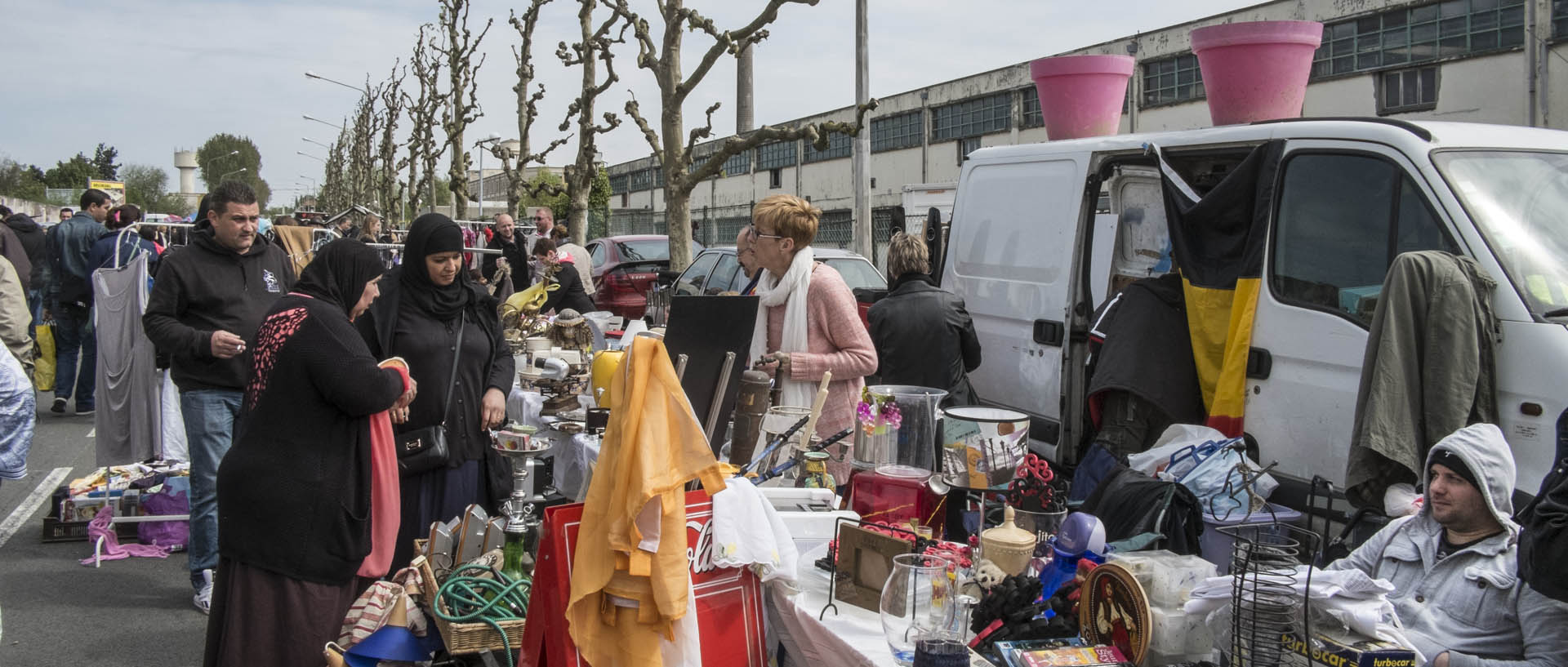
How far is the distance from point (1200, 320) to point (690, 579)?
3255mm

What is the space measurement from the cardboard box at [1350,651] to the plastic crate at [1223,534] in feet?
4.84

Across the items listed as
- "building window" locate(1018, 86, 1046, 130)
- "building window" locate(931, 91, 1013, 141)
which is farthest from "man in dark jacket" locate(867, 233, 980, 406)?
"building window" locate(931, 91, 1013, 141)

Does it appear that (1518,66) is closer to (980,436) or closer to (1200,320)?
(1200,320)

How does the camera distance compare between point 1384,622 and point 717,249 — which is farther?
point 717,249

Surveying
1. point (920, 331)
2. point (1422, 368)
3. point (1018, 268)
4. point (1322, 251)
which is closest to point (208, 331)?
point (920, 331)

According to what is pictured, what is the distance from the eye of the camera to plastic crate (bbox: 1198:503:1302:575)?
13.0ft

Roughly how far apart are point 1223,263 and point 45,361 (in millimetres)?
11111

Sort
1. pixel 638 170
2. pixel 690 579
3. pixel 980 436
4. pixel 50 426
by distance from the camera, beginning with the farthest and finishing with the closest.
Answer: pixel 638 170
pixel 50 426
pixel 980 436
pixel 690 579

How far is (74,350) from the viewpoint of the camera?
10.9 meters

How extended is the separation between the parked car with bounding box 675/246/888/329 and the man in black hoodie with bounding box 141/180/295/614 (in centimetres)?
551

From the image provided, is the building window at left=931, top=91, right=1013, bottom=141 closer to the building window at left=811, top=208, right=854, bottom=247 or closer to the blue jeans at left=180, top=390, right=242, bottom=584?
the building window at left=811, top=208, right=854, bottom=247

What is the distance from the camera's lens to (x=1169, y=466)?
4602mm

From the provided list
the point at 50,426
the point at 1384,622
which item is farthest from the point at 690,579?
the point at 50,426

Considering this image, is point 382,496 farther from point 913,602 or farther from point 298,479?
point 913,602
